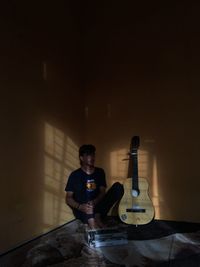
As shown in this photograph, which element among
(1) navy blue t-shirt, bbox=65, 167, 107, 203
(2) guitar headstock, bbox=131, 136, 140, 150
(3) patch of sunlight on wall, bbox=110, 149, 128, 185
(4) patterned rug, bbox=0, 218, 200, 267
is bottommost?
(4) patterned rug, bbox=0, 218, 200, 267

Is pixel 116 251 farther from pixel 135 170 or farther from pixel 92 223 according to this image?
pixel 135 170

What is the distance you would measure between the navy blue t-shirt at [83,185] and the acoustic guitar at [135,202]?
27 cm

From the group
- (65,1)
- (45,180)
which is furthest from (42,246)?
(65,1)

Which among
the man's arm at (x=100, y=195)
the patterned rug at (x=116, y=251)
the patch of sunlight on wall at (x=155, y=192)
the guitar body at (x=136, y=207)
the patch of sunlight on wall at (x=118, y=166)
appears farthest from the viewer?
the patch of sunlight on wall at (x=118, y=166)

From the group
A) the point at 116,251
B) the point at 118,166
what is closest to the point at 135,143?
the point at 118,166

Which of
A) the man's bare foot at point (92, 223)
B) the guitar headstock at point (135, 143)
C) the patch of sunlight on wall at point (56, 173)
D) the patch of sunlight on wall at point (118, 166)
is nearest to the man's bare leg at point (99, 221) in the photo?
the man's bare foot at point (92, 223)

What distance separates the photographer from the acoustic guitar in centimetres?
262

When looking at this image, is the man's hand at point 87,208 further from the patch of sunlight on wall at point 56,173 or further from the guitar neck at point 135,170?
the guitar neck at point 135,170

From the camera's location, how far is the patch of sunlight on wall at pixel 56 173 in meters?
2.50

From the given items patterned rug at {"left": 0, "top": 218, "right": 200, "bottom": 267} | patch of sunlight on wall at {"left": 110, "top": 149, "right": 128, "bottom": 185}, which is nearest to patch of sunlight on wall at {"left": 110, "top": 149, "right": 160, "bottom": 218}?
patch of sunlight on wall at {"left": 110, "top": 149, "right": 128, "bottom": 185}

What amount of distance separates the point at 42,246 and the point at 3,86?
1141mm

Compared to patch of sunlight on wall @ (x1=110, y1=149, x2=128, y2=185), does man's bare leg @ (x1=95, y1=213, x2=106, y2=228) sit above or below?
below

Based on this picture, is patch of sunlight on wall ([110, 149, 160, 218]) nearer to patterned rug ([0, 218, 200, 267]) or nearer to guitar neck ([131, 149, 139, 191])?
guitar neck ([131, 149, 139, 191])

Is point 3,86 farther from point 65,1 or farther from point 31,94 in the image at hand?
point 65,1
